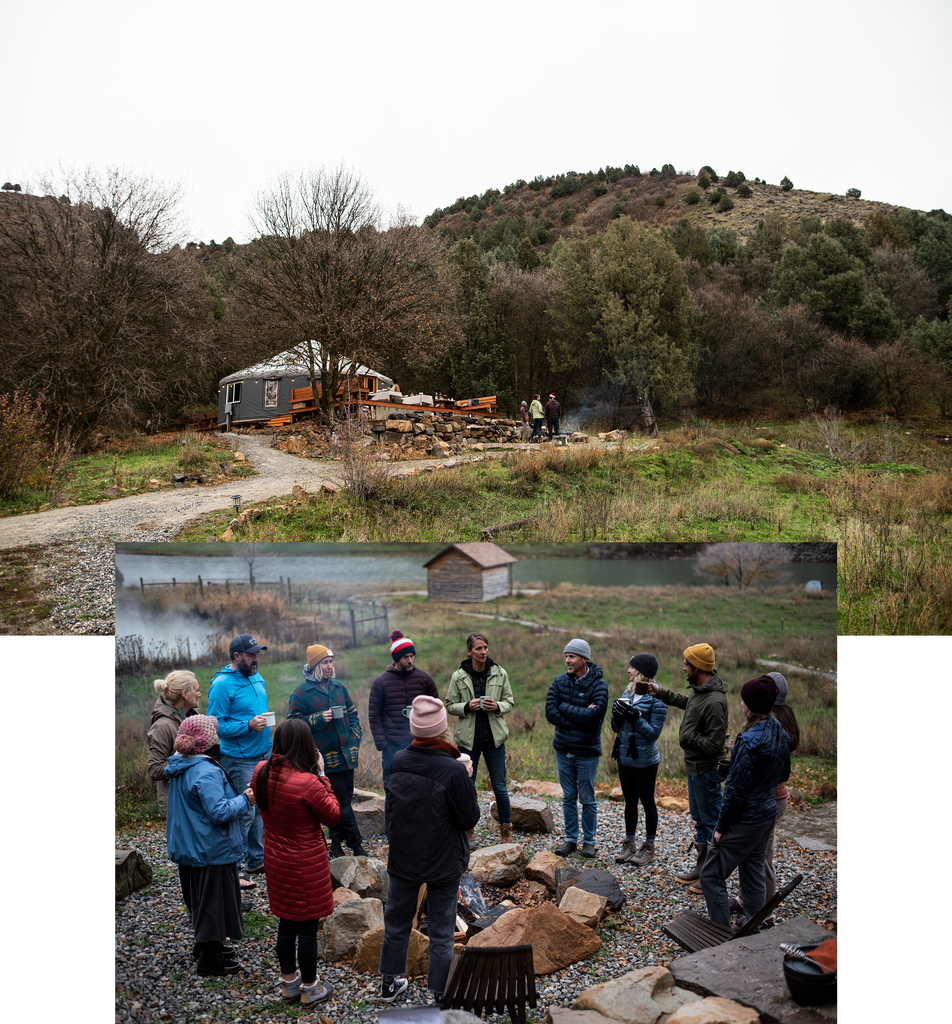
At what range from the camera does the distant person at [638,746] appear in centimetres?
491

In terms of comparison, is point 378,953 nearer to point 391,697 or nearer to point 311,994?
point 311,994

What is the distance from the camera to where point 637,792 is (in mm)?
5086

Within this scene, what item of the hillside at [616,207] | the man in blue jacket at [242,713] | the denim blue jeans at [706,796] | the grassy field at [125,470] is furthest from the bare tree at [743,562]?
the hillside at [616,207]

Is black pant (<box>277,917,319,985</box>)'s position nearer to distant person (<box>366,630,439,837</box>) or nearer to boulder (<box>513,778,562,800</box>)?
distant person (<box>366,630,439,837</box>)

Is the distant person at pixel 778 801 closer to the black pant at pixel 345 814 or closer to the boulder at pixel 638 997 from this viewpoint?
the boulder at pixel 638 997

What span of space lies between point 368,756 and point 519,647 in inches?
70.1

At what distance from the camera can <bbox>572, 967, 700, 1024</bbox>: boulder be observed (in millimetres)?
3432

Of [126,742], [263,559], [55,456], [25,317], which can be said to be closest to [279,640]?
[263,559]

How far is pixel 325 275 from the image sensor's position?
14.4m

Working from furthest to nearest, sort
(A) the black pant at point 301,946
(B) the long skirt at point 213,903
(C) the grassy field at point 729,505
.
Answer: (C) the grassy field at point 729,505
(B) the long skirt at point 213,903
(A) the black pant at point 301,946

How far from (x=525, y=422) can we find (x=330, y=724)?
1145 cm

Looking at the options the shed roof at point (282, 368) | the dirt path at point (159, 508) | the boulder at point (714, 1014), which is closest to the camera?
the boulder at point (714, 1014)

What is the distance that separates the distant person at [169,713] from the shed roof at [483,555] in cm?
231

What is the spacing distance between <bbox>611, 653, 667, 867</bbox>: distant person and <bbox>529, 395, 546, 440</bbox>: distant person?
9.85m
